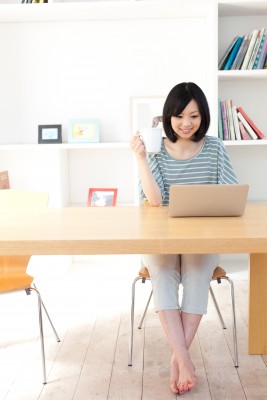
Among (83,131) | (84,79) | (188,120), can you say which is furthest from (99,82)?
(188,120)

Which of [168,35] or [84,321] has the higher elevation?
[168,35]

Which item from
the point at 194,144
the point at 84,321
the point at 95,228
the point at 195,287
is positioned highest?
the point at 194,144

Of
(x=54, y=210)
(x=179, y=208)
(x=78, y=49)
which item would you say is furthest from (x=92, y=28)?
(x=179, y=208)

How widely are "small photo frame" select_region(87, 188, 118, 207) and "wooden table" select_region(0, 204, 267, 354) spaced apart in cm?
173

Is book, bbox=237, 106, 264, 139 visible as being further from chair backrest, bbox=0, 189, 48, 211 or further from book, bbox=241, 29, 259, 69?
chair backrest, bbox=0, 189, 48, 211

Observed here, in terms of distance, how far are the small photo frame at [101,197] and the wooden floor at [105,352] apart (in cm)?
59

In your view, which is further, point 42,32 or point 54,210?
point 42,32

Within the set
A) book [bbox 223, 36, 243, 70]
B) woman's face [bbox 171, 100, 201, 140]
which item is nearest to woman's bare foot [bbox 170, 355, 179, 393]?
woman's face [bbox 171, 100, 201, 140]

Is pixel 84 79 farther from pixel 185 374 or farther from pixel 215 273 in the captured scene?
pixel 185 374

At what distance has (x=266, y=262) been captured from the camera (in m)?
2.30

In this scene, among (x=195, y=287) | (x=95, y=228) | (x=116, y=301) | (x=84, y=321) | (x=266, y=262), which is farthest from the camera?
(x=116, y=301)

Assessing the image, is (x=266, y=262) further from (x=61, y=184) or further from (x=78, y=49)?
(x=78, y=49)

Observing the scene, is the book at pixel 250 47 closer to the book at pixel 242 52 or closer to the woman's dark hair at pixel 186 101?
the book at pixel 242 52

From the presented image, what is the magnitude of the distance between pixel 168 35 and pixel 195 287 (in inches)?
94.4
